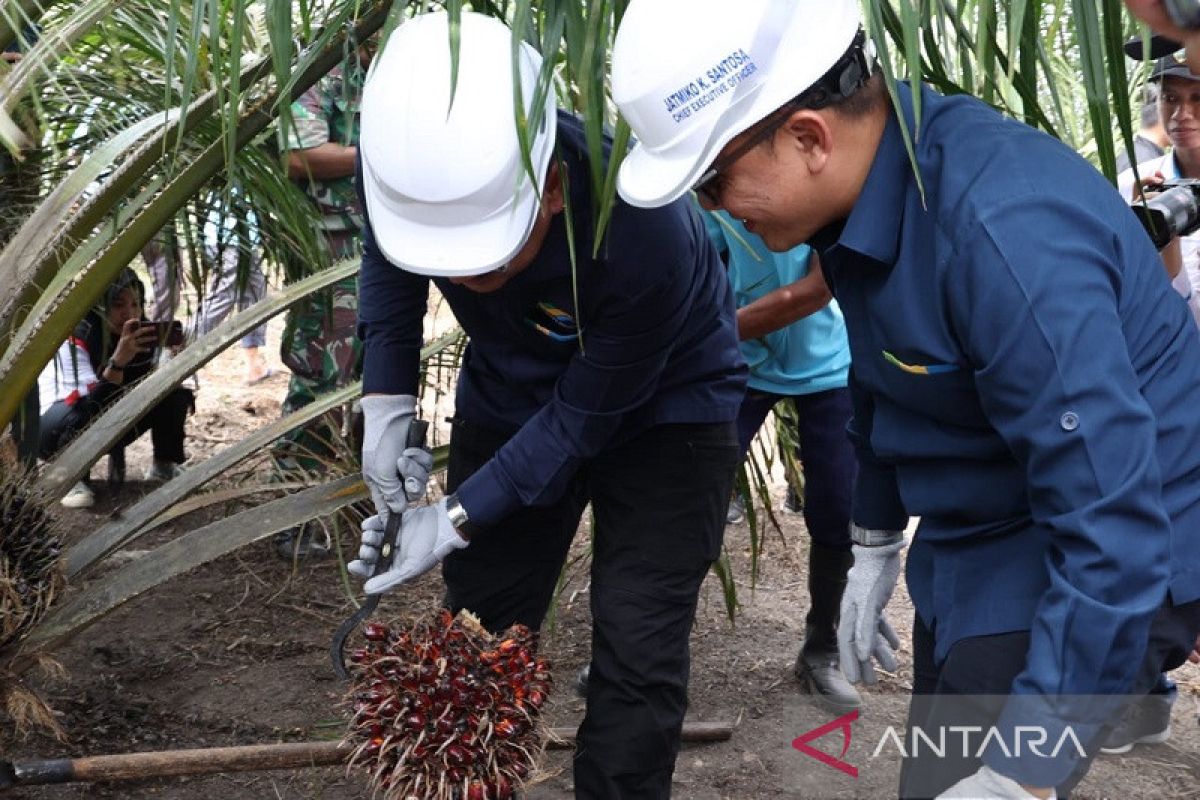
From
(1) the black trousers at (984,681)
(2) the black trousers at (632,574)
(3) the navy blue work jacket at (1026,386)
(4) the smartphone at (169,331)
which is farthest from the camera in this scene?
(4) the smartphone at (169,331)

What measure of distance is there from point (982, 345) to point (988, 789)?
1.67 ft

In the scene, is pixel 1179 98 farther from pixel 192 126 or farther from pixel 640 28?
pixel 192 126

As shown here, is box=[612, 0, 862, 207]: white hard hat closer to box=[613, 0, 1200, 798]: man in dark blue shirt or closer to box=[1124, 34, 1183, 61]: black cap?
box=[613, 0, 1200, 798]: man in dark blue shirt

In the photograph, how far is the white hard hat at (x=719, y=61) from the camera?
166 centimetres

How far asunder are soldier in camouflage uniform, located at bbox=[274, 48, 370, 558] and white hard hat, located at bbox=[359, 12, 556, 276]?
190cm

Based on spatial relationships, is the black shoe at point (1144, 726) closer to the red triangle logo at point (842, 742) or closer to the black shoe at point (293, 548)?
the red triangle logo at point (842, 742)

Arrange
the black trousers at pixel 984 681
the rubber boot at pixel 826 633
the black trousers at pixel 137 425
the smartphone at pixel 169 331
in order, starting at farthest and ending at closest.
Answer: the black trousers at pixel 137 425
the smartphone at pixel 169 331
the rubber boot at pixel 826 633
the black trousers at pixel 984 681

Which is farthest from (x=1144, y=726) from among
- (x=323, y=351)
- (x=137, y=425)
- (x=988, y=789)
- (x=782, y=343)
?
(x=137, y=425)

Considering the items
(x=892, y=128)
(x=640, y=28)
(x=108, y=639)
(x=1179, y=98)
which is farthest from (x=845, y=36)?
(x=108, y=639)

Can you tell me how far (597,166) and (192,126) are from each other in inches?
49.5

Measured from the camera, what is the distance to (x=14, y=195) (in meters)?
3.28

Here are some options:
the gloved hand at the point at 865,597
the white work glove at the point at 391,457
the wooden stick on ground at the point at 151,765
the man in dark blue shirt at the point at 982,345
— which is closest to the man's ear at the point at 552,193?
the man in dark blue shirt at the point at 982,345

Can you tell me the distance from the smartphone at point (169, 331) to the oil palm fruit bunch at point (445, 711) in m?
2.30

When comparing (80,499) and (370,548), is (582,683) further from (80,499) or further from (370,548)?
(80,499)
